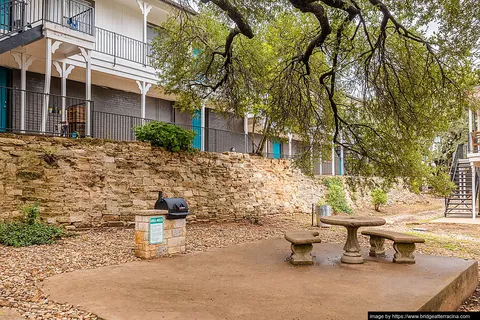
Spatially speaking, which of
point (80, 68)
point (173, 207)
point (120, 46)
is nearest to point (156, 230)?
point (173, 207)

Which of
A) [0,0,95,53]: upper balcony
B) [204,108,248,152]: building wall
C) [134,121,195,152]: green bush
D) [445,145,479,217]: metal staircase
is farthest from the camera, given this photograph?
[204,108,248,152]: building wall

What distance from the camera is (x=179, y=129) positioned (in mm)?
11336

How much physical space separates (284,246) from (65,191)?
528 centimetres

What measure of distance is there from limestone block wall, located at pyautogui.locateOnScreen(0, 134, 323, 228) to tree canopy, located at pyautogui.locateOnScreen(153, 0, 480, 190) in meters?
2.27

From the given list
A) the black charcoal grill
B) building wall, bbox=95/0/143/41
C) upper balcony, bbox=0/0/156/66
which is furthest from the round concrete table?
building wall, bbox=95/0/143/41

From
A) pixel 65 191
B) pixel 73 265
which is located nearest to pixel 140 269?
pixel 73 265

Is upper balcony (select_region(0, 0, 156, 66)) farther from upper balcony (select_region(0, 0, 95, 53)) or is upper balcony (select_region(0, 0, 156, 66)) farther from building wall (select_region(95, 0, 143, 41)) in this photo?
building wall (select_region(95, 0, 143, 41))

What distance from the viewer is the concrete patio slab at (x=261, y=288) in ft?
12.7

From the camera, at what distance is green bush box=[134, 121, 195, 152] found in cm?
1066

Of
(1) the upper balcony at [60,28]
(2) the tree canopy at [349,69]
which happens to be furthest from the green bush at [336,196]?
(1) the upper balcony at [60,28]

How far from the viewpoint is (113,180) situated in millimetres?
9688

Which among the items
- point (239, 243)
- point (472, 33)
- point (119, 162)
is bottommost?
point (239, 243)

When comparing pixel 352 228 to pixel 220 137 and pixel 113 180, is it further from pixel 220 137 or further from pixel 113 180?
pixel 220 137

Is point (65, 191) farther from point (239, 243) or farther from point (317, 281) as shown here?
point (317, 281)
